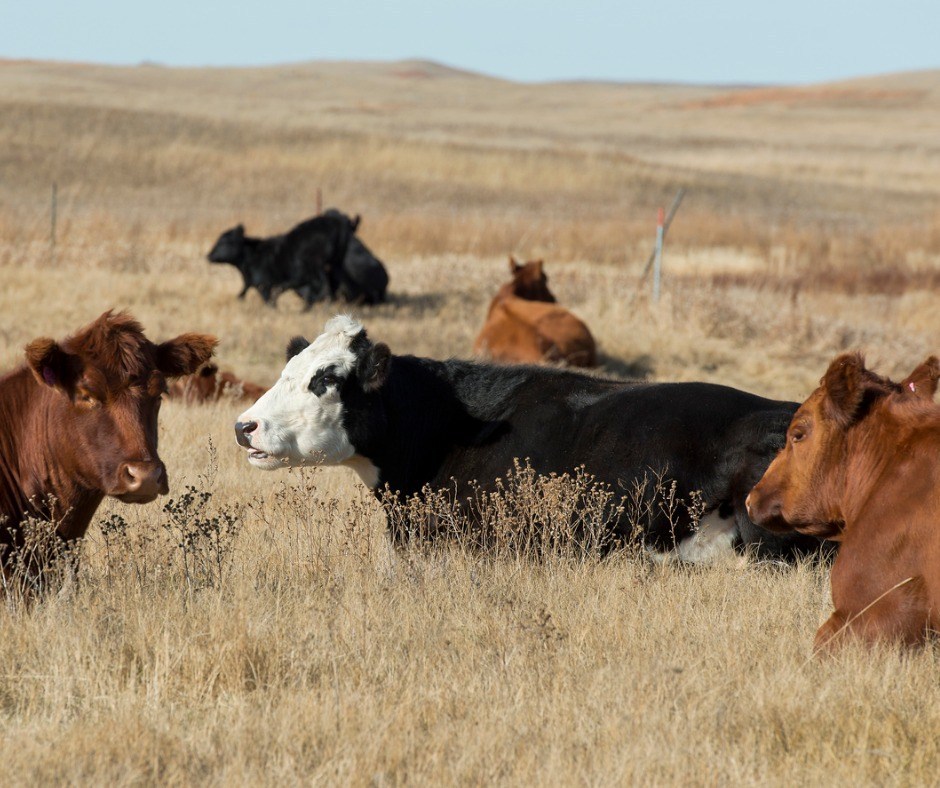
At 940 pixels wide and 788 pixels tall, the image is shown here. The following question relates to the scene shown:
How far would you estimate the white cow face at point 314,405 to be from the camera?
6203mm

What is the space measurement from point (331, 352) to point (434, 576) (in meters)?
1.46

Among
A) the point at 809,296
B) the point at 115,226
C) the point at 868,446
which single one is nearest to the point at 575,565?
the point at 868,446

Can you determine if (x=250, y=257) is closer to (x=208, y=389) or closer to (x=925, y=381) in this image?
(x=208, y=389)

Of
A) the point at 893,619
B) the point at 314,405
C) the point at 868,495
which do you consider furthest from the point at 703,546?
the point at 314,405

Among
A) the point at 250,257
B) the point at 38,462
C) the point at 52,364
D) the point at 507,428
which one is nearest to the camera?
the point at 52,364

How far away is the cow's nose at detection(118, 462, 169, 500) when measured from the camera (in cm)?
499

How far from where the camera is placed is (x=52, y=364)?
5098 millimetres

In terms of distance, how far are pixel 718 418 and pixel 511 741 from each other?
2893mm

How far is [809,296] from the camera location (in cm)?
2030

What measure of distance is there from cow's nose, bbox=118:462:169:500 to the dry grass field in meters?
0.33

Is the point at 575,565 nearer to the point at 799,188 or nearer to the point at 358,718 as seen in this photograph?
the point at 358,718

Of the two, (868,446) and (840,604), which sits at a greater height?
(868,446)

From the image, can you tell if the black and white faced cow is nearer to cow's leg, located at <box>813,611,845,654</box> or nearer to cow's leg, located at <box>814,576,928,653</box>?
cow's leg, located at <box>813,611,845,654</box>

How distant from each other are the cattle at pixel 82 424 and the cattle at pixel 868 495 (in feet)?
8.29
